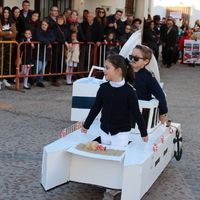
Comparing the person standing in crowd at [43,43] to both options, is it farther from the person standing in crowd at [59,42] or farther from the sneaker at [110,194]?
the sneaker at [110,194]

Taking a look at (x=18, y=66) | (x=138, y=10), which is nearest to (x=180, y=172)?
(x=18, y=66)

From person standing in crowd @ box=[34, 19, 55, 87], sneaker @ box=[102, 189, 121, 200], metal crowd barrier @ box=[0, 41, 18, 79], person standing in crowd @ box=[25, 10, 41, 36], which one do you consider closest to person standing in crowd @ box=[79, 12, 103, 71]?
person standing in crowd @ box=[34, 19, 55, 87]

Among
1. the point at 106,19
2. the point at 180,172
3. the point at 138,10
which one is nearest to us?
the point at 180,172

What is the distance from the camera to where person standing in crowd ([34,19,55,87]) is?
11898mm

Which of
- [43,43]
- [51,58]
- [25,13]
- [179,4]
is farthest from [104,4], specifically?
[179,4]

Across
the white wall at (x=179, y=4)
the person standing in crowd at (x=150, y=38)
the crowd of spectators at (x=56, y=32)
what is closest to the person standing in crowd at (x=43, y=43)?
the crowd of spectators at (x=56, y=32)

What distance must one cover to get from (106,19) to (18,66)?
4212 mm

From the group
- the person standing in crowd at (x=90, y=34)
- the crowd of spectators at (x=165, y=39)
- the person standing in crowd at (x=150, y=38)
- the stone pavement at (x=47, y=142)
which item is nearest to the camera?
the stone pavement at (x=47, y=142)

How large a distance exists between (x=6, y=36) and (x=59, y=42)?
4.63ft

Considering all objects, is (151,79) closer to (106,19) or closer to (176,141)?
(176,141)

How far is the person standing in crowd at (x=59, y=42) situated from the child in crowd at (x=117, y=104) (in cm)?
741

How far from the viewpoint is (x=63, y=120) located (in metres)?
8.92

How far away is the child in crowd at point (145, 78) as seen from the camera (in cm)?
576

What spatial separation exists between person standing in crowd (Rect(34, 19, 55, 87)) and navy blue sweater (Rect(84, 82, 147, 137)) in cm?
696
